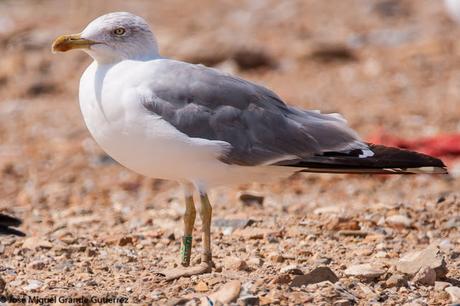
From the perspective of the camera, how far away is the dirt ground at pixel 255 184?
5.26 meters

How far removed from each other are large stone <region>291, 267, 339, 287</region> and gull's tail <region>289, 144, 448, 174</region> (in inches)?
19.4

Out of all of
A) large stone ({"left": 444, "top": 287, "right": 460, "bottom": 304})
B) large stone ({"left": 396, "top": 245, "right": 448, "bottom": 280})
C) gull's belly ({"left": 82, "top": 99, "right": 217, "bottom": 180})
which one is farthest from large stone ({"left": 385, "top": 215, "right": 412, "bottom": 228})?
gull's belly ({"left": 82, "top": 99, "right": 217, "bottom": 180})

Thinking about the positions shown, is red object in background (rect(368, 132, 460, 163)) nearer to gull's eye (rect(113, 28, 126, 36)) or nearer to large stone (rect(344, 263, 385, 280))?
large stone (rect(344, 263, 385, 280))

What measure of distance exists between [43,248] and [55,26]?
31.8 feet

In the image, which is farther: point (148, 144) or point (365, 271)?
point (365, 271)

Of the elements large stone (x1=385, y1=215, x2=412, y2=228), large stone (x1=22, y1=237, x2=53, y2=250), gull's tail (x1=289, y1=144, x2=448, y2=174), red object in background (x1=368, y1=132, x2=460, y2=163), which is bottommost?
large stone (x1=22, y1=237, x2=53, y2=250)

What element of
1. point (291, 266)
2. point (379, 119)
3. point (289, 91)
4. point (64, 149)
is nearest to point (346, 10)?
point (289, 91)

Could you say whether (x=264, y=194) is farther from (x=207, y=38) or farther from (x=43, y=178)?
(x=207, y=38)

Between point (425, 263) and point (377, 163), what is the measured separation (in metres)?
0.57

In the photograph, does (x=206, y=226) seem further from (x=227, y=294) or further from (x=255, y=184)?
(x=255, y=184)

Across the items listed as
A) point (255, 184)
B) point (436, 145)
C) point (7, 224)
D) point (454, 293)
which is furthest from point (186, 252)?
point (436, 145)

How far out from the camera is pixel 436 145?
9195mm

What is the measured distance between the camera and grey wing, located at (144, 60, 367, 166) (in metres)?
5.14

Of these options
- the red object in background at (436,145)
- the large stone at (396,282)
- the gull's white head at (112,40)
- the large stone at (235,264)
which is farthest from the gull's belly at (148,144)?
the red object in background at (436,145)
